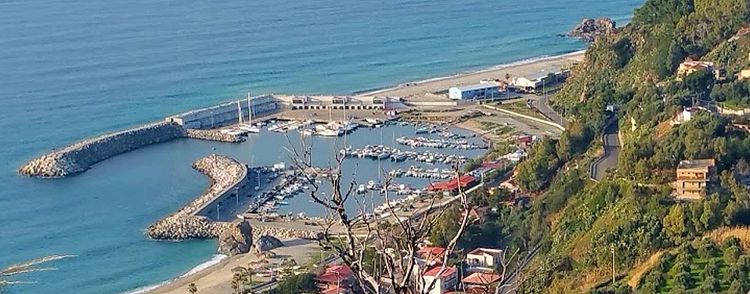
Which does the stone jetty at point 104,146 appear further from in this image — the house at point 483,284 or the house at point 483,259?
the house at point 483,284

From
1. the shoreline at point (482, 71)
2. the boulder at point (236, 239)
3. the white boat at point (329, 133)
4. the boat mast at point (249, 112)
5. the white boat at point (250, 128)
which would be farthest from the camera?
the shoreline at point (482, 71)

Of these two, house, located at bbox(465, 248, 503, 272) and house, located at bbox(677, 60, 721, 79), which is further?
house, located at bbox(677, 60, 721, 79)

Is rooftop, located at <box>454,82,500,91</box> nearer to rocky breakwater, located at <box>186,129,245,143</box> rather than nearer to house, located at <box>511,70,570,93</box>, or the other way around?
house, located at <box>511,70,570,93</box>

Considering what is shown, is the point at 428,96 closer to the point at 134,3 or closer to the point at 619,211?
the point at 619,211

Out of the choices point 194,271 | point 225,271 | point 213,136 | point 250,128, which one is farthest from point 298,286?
point 250,128

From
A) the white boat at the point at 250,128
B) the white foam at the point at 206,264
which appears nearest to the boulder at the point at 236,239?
the white foam at the point at 206,264

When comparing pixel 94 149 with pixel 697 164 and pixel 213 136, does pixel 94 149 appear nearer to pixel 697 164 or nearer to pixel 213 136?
pixel 213 136

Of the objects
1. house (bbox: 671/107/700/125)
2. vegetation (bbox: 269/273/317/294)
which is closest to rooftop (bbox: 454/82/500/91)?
house (bbox: 671/107/700/125)
